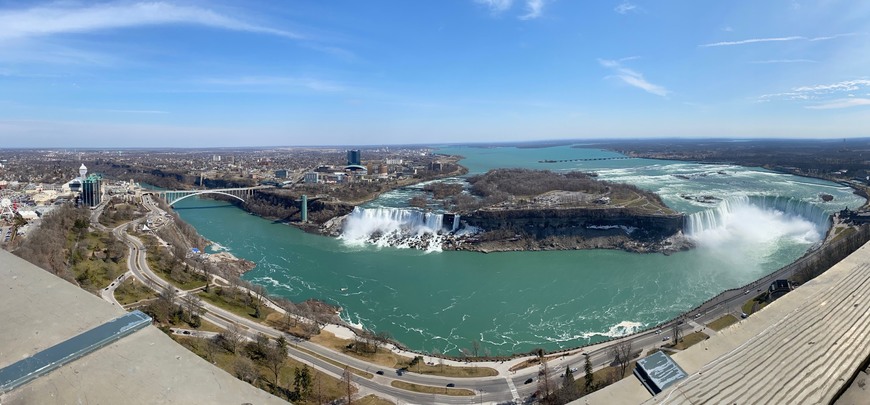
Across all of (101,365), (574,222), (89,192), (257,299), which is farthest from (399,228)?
(101,365)

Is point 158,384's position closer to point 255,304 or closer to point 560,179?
point 255,304

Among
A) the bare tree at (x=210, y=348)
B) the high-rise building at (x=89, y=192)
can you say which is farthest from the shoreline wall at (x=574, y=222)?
the high-rise building at (x=89, y=192)

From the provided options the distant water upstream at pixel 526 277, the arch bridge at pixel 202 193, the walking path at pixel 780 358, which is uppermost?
the walking path at pixel 780 358

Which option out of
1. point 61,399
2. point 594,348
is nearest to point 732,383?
point 61,399

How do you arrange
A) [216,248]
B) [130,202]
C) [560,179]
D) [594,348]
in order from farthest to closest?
[560,179]
[130,202]
[216,248]
[594,348]

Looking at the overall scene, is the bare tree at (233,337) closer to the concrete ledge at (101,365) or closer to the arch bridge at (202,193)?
the concrete ledge at (101,365)

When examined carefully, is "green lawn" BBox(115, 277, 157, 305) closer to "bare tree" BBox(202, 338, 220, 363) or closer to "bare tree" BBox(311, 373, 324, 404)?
"bare tree" BBox(202, 338, 220, 363)
